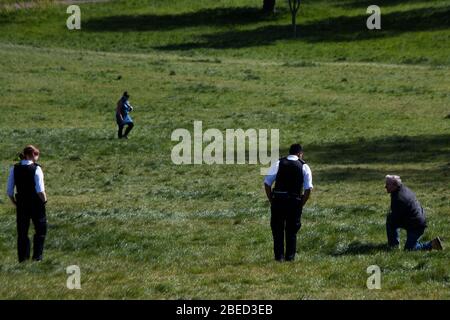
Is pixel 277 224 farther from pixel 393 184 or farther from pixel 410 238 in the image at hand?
pixel 410 238

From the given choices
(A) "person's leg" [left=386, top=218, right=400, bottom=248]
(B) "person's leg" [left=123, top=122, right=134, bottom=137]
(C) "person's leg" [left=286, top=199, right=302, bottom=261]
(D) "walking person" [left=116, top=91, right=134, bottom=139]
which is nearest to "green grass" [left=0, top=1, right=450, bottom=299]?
(C) "person's leg" [left=286, top=199, right=302, bottom=261]

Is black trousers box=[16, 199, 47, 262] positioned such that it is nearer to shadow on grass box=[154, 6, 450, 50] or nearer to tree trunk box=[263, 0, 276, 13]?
shadow on grass box=[154, 6, 450, 50]

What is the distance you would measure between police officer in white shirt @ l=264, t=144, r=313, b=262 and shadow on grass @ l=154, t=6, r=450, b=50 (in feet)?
202

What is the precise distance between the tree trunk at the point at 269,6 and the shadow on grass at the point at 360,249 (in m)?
75.0

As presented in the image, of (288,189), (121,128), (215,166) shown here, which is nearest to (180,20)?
(121,128)

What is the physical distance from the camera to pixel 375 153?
40531mm

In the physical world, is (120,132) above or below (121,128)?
below

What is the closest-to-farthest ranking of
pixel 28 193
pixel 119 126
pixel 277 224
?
pixel 277 224 → pixel 28 193 → pixel 119 126

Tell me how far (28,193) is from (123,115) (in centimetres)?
2397

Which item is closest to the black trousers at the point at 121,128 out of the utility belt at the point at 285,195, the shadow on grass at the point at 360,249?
the shadow on grass at the point at 360,249

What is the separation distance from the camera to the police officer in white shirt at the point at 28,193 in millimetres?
20141

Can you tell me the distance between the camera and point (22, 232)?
67.6ft

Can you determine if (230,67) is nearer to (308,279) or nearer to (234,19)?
(234,19)

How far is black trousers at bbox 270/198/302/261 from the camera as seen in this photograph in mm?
19938
